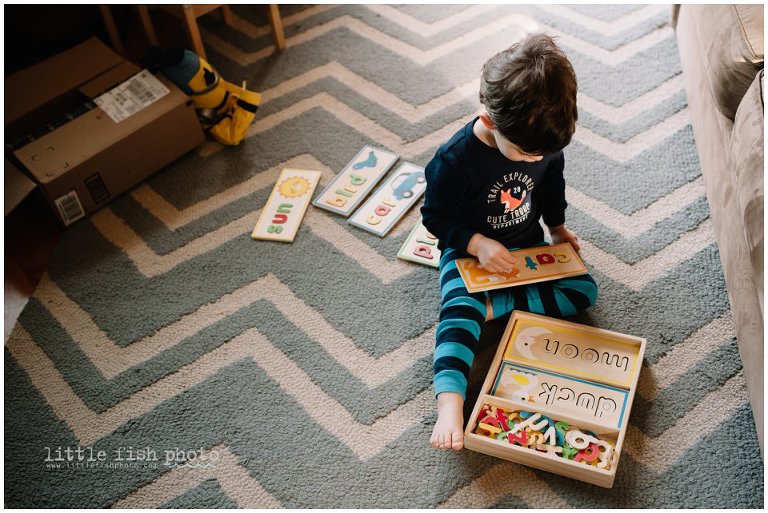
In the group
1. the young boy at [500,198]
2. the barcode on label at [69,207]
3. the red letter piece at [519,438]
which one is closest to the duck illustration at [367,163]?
the young boy at [500,198]

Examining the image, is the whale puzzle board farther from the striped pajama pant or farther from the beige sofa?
the beige sofa

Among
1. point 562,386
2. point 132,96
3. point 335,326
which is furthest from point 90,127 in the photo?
point 562,386

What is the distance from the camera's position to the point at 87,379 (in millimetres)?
1222

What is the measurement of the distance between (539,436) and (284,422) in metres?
0.40

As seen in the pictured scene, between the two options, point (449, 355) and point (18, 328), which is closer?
point (449, 355)

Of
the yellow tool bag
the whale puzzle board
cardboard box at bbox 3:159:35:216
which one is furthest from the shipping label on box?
cardboard box at bbox 3:159:35:216

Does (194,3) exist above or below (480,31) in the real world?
above

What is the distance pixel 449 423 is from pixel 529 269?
0.98 ft

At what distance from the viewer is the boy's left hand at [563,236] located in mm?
1265

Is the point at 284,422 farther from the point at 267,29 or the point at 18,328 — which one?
the point at 267,29

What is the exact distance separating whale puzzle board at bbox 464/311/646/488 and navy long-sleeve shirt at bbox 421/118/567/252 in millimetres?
160

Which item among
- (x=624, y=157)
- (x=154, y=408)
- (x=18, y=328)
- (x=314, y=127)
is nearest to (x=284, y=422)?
(x=154, y=408)

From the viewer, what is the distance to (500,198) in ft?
3.81

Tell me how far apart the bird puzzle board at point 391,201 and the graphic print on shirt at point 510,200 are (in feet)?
0.93
